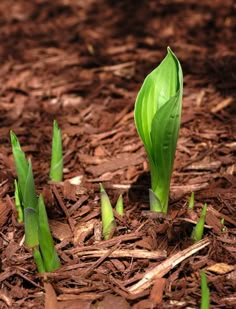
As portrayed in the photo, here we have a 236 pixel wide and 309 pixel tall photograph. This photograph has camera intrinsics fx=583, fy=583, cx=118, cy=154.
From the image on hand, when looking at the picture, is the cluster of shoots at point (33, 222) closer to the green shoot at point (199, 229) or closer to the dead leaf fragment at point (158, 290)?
the dead leaf fragment at point (158, 290)

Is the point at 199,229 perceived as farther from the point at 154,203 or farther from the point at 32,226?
the point at 32,226


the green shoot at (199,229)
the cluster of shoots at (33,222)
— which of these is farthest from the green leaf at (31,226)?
the green shoot at (199,229)

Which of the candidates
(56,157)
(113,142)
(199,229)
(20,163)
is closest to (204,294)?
(199,229)

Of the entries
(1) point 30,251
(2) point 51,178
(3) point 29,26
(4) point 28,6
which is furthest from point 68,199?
(4) point 28,6

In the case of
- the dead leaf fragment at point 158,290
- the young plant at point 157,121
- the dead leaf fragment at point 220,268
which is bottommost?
the dead leaf fragment at point 220,268

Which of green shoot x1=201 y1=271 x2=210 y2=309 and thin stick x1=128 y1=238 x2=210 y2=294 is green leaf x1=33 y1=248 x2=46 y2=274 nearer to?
thin stick x1=128 y1=238 x2=210 y2=294

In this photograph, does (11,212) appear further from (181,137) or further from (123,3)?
(123,3)
